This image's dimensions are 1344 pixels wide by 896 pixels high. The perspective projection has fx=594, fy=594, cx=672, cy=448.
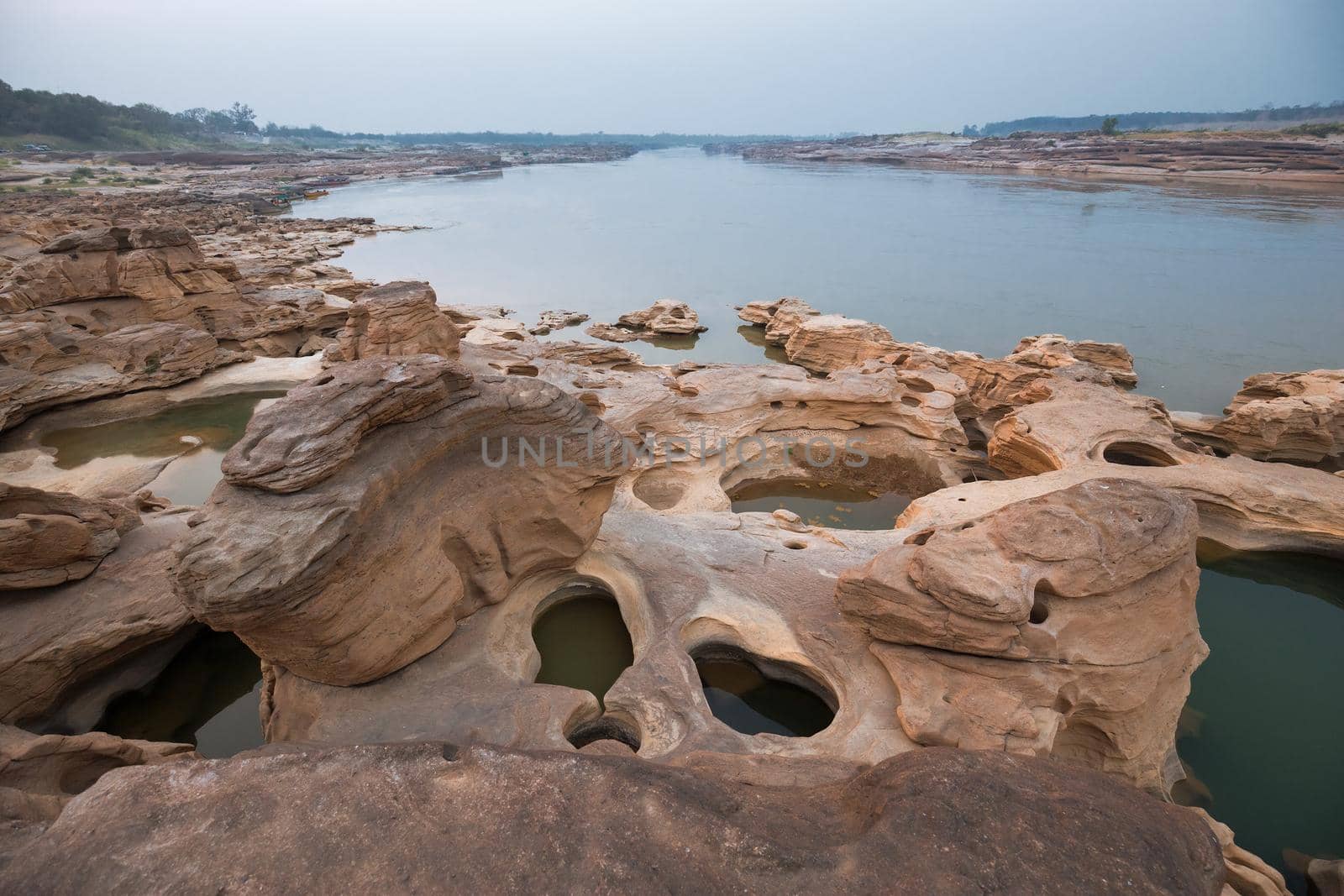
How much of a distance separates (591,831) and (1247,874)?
539 cm

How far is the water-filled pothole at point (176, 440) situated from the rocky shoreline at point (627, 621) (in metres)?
0.41

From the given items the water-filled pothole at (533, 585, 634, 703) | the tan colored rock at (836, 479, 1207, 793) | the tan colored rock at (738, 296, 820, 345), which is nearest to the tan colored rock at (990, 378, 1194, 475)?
the tan colored rock at (836, 479, 1207, 793)

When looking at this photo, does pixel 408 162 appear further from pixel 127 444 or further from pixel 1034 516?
pixel 1034 516

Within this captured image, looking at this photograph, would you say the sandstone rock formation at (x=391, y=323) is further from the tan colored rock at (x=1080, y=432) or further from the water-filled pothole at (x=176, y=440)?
the tan colored rock at (x=1080, y=432)

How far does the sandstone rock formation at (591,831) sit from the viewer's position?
2.71m

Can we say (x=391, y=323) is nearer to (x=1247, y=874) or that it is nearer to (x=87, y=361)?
(x=87, y=361)

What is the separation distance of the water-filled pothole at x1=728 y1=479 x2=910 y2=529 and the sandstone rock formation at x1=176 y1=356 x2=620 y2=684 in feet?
14.7

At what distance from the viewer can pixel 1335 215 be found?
34.4m

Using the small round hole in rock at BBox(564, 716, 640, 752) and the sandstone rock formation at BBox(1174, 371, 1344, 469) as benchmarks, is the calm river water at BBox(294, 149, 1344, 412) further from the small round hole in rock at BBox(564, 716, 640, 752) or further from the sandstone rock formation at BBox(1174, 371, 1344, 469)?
the small round hole in rock at BBox(564, 716, 640, 752)

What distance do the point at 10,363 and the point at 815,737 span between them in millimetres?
16697

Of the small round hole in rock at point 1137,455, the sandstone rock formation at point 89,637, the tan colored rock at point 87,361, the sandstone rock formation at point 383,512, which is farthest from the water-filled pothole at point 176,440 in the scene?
the small round hole in rock at point 1137,455

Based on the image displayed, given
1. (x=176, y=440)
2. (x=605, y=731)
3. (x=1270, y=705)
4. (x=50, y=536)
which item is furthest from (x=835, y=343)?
(x=50, y=536)

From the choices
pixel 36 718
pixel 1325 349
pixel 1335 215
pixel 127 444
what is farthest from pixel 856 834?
pixel 1335 215

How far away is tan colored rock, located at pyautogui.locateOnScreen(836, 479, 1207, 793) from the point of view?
5219 mm
